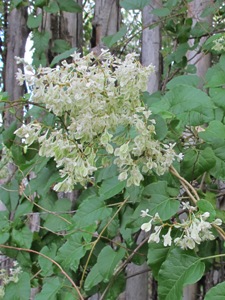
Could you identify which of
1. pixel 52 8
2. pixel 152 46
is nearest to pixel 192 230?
pixel 52 8

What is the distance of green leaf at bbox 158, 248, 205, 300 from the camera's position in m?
0.75

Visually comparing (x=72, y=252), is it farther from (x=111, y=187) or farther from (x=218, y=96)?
(x=218, y=96)

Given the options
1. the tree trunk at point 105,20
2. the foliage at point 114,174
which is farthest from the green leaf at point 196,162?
the tree trunk at point 105,20

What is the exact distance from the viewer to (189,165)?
0.93m

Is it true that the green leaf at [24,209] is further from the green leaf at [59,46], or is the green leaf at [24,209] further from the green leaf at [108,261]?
the green leaf at [59,46]

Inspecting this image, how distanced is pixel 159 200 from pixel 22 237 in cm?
45

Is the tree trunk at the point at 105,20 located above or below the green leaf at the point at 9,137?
above

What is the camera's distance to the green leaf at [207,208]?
0.74 meters

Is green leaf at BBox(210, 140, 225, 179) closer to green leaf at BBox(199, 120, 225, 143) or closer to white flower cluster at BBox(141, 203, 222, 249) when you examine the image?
green leaf at BBox(199, 120, 225, 143)

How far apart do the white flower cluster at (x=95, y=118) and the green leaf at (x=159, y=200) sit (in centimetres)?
4

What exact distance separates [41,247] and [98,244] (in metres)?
0.19

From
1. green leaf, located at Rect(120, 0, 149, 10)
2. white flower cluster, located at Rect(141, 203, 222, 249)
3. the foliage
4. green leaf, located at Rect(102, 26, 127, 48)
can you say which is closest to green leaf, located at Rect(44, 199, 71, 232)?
the foliage

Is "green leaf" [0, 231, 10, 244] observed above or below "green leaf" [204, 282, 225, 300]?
below

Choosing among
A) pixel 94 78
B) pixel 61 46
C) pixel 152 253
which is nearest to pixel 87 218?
pixel 152 253
